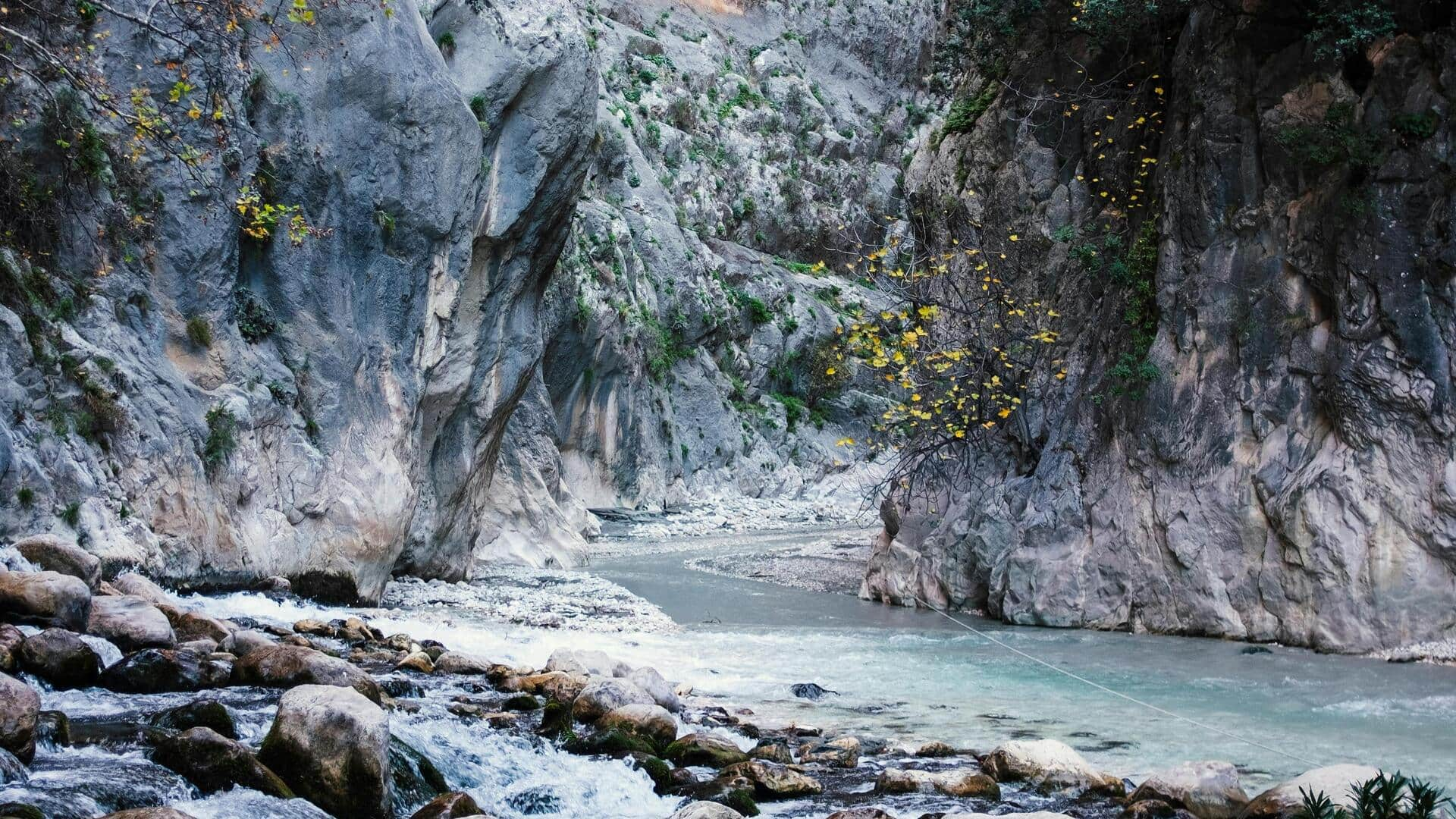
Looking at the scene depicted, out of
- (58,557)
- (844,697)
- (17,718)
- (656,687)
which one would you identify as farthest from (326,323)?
→ (17,718)

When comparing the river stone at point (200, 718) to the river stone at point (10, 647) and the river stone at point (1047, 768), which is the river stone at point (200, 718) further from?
the river stone at point (1047, 768)

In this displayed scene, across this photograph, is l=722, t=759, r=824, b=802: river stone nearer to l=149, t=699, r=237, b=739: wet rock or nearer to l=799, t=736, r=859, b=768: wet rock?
l=799, t=736, r=859, b=768: wet rock

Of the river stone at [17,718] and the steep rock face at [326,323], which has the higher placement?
the steep rock face at [326,323]

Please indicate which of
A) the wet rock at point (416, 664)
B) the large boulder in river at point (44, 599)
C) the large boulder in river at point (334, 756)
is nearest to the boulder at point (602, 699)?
the wet rock at point (416, 664)

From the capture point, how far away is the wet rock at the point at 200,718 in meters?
7.30

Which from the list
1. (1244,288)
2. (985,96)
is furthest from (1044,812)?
(985,96)

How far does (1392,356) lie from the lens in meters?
14.0

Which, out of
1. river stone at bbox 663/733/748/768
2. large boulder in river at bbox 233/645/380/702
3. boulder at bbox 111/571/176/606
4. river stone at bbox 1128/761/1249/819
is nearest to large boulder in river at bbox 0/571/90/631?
large boulder in river at bbox 233/645/380/702

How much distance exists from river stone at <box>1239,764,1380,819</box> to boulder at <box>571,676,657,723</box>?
15.8 ft

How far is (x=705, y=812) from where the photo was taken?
22.4ft

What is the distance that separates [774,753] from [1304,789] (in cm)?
376

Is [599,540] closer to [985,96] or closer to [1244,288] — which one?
[985,96]

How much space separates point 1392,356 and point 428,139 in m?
14.1

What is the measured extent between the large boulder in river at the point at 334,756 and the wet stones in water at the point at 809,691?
5.56m
